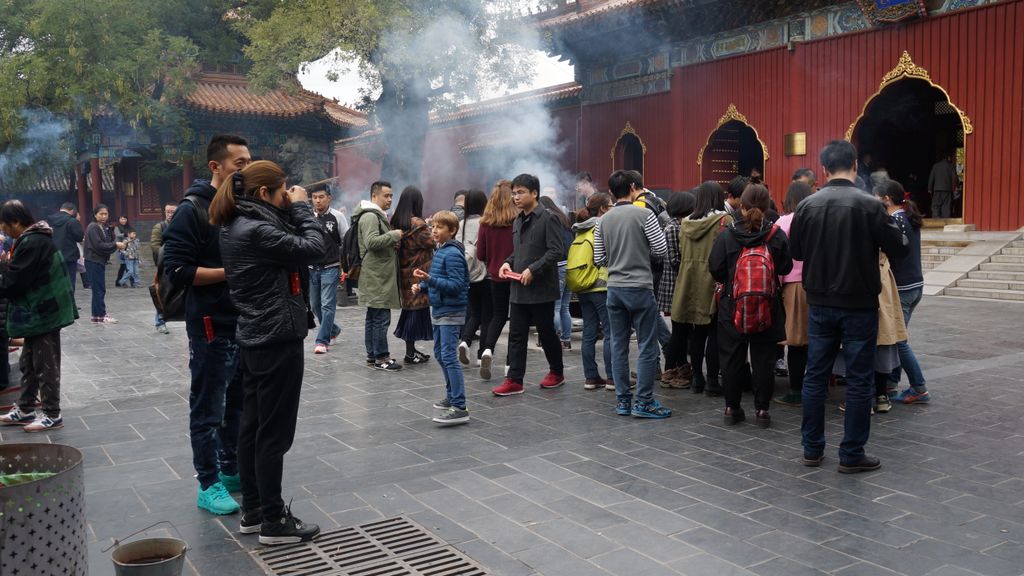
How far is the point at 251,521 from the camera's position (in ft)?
12.8

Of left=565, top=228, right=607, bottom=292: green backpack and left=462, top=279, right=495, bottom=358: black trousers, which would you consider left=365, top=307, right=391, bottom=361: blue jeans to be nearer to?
left=462, top=279, right=495, bottom=358: black trousers

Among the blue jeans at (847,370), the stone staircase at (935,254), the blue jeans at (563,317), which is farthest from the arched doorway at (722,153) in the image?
the blue jeans at (847,370)

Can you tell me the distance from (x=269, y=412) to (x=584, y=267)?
135 inches

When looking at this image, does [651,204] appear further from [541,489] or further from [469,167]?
[469,167]

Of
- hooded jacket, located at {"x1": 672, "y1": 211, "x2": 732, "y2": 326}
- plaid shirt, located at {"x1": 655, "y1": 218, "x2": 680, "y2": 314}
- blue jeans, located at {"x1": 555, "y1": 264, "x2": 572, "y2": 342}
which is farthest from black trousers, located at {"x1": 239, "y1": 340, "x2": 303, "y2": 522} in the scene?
blue jeans, located at {"x1": 555, "y1": 264, "x2": 572, "y2": 342}

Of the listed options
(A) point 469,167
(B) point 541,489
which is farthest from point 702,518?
(A) point 469,167

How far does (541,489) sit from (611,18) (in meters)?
15.8

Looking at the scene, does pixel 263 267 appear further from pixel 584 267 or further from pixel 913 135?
pixel 913 135

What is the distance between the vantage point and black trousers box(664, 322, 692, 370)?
676 centimetres

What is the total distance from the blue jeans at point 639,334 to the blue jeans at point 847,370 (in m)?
1.27

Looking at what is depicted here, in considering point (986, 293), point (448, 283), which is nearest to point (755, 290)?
point (448, 283)

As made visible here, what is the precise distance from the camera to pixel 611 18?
60.7ft

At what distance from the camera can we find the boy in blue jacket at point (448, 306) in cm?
582

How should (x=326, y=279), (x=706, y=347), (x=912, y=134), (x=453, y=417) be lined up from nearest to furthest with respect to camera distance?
(x=453, y=417)
(x=706, y=347)
(x=326, y=279)
(x=912, y=134)
